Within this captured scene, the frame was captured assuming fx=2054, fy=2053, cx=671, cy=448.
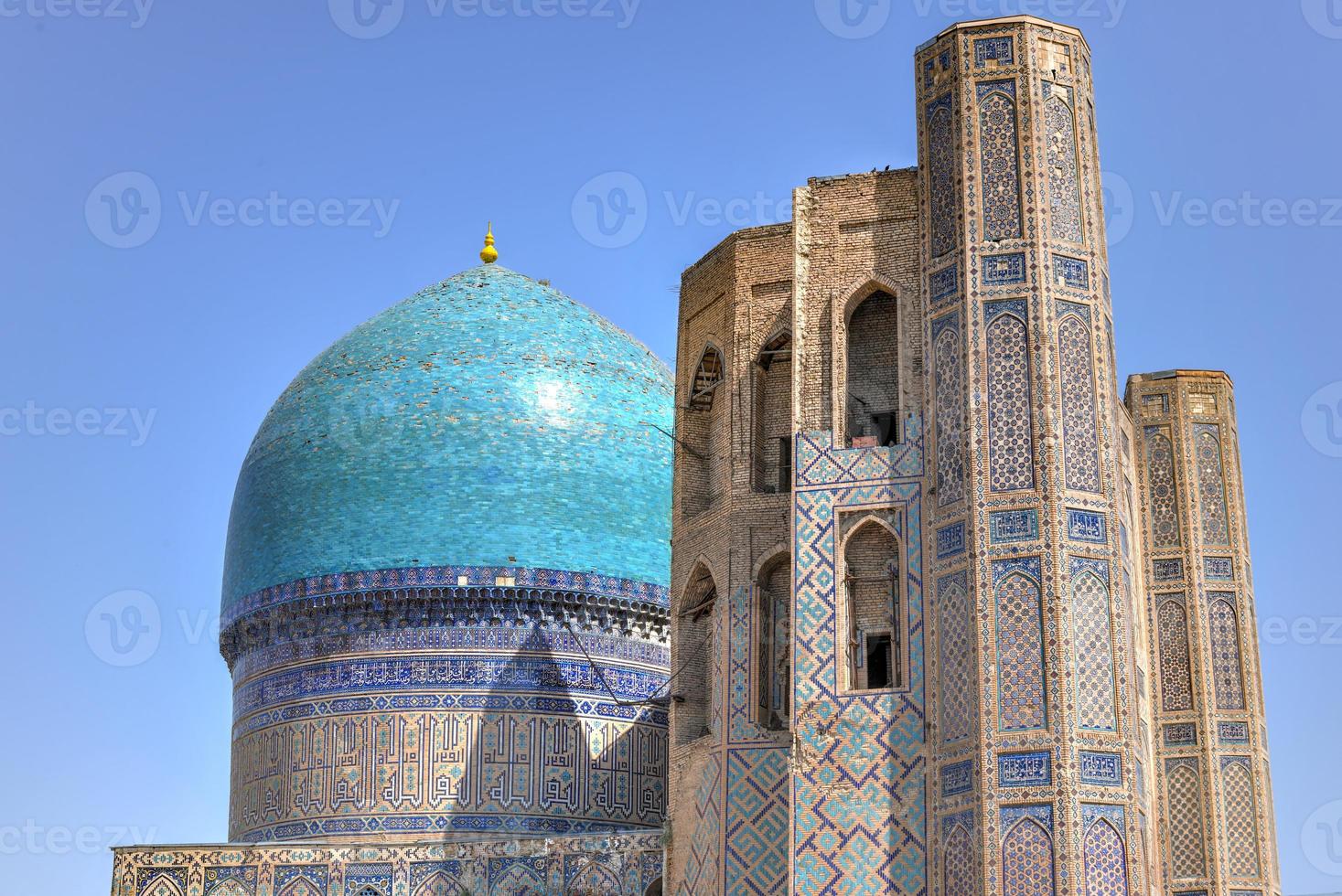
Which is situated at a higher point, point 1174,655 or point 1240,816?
point 1174,655

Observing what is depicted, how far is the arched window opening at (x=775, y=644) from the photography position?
16.5 meters

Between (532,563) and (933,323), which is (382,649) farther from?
(933,323)

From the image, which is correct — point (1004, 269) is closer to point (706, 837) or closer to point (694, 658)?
point (694, 658)

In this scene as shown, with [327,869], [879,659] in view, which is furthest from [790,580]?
[327,869]

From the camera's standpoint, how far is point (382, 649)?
21594 millimetres

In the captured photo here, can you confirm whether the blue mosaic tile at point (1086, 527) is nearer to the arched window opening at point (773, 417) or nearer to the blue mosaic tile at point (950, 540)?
the blue mosaic tile at point (950, 540)

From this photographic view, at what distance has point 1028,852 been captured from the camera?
13.5m

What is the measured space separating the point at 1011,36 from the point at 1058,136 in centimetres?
86

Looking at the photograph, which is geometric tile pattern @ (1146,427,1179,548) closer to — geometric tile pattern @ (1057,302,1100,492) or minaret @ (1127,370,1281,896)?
minaret @ (1127,370,1281,896)

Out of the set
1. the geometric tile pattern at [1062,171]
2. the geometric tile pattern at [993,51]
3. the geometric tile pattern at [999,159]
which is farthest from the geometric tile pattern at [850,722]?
the geometric tile pattern at [993,51]

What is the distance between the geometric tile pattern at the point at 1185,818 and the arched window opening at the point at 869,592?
13.6ft

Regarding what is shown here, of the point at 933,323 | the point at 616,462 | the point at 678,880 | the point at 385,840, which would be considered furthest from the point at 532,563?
the point at 933,323

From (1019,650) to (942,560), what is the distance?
100 centimetres

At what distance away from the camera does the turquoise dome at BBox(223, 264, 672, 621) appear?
21938 mm
